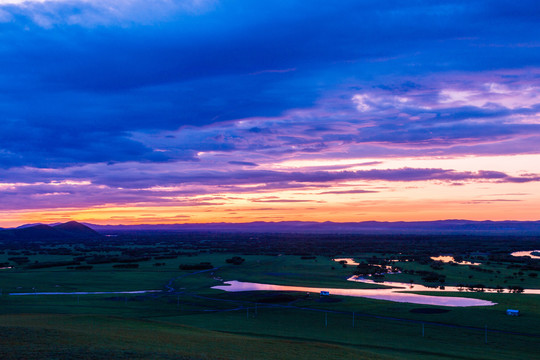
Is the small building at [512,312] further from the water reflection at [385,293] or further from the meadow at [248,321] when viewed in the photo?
the water reflection at [385,293]

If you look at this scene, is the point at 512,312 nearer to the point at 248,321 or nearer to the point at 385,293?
the point at 385,293

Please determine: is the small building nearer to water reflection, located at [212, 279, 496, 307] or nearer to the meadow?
the meadow

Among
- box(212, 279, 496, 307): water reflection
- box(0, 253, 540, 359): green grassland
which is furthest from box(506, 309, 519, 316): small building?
box(212, 279, 496, 307): water reflection

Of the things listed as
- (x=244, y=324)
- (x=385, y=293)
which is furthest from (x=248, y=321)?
(x=385, y=293)

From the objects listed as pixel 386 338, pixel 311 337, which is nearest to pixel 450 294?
pixel 386 338

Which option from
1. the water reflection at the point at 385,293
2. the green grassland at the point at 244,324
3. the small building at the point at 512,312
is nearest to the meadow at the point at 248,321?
the green grassland at the point at 244,324

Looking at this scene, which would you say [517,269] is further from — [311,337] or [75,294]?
[75,294]
